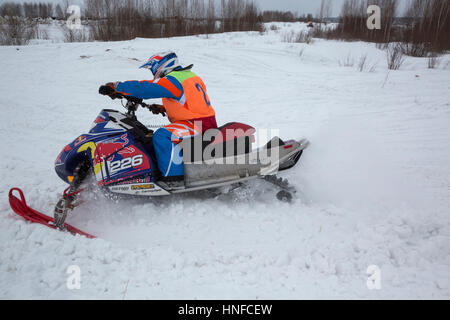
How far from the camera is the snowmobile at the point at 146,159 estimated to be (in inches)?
112

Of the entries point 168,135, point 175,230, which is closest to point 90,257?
point 175,230

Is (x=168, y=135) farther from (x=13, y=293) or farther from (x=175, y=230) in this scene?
(x=13, y=293)

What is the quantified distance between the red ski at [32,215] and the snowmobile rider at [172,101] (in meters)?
0.95

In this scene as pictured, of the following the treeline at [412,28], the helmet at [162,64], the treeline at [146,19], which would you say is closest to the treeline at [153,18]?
the treeline at [146,19]

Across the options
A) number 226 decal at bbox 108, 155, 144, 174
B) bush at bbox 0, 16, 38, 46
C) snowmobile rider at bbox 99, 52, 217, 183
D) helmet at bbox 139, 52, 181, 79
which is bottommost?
number 226 decal at bbox 108, 155, 144, 174

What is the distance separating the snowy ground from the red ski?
8cm

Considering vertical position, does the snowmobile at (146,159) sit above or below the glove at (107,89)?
below

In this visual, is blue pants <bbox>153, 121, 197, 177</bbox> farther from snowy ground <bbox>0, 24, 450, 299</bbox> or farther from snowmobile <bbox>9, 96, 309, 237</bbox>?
snowy ground <bbox>0, 24, 450, 299</bbox>

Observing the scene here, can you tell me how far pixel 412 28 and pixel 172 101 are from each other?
14272mm

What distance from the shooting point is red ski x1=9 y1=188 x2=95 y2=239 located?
2.62 m

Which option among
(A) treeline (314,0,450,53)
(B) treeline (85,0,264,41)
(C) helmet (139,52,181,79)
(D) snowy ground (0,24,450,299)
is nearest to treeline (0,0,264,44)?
(B) treeline (85,0,264,41)

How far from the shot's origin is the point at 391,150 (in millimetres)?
4168

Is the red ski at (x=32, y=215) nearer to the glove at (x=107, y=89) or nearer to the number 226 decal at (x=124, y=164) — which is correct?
the number 226 decal at (x=124, y=164)
